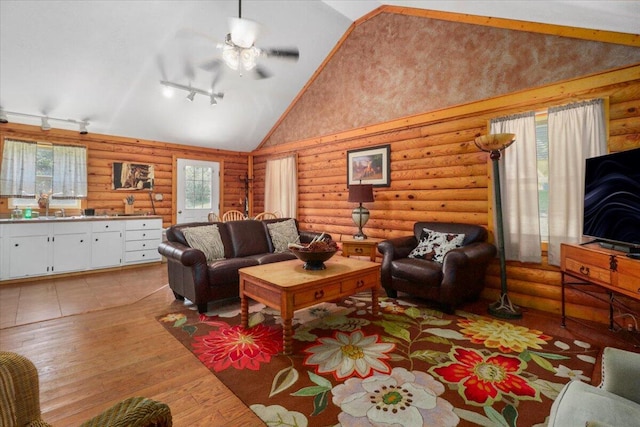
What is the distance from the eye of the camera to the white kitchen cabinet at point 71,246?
15.2 ft

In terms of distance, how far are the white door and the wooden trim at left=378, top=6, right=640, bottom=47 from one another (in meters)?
4.97

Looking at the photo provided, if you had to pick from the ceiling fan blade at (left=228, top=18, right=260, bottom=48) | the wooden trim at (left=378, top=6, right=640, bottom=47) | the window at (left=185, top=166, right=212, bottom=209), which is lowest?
the window at (left=185, top=166, right=212, bottom=209)

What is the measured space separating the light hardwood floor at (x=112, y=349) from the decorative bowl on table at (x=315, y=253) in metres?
1.16

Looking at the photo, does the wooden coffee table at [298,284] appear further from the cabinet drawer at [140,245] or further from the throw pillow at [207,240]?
the cabinet drawer at [140,245]

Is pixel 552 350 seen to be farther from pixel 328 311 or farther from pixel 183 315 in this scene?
pixel 183 315

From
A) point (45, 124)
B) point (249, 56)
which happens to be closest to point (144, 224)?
point (45, 124)

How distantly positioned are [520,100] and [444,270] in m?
2.13

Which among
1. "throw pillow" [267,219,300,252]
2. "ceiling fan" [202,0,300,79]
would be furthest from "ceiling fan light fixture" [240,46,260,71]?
"throw pillow" [267,219,300,252]

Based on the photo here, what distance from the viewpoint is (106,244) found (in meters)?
5.09

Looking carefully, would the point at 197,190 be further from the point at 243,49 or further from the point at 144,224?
the point at 243,49

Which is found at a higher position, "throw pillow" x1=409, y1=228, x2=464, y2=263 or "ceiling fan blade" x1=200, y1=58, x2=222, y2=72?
"ceiling fan blade" x1=200, y1=58, x2=222, y2=72

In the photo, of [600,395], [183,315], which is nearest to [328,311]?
[183,315]

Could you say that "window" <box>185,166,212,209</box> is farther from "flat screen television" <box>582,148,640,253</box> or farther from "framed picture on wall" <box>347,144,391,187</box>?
"flat screen television" <box>582,148,640,253</box>

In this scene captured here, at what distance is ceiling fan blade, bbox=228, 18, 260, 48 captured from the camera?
244cm
